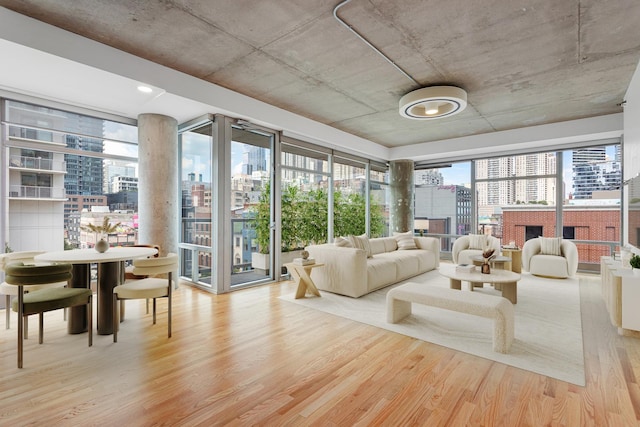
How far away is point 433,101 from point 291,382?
3.79 meters

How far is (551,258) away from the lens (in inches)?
224

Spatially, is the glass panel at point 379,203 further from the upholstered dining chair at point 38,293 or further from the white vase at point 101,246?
the upholstered dining chair at point 38,293

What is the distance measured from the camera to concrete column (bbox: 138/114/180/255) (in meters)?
4.78

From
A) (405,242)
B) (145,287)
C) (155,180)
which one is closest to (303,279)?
(145,287)

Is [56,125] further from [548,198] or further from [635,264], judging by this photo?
[548,198]

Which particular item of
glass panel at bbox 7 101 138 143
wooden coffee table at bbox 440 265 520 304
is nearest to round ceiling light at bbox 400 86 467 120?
wooden coffee table at bbox 440 265 520 304

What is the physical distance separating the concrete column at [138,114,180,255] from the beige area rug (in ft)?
7.12

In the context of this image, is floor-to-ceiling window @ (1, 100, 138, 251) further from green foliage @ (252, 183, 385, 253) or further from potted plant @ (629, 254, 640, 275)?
potted plant @ (629, 254, 640, 275)

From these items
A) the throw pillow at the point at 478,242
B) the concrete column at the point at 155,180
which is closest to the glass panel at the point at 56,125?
the concrete column at the point at 155,180

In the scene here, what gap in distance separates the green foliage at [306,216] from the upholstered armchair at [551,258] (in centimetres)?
344

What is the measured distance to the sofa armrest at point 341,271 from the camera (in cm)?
443

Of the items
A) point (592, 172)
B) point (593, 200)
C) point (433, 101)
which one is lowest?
point (593, 200)

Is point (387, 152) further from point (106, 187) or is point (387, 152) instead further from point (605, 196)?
point (106, 187)

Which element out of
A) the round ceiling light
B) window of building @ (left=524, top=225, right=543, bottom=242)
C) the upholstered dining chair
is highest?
the round ceiling light
